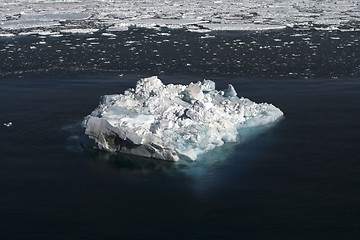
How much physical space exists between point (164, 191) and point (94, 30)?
2267 cm

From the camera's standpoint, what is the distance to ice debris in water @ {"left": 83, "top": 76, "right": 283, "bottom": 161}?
13742mm

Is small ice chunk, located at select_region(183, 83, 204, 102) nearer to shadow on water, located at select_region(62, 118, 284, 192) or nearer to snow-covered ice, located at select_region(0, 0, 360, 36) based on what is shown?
shadow on water, located at select_region(62, 118, 284, 192)

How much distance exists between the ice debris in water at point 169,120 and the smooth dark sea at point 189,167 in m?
0.41

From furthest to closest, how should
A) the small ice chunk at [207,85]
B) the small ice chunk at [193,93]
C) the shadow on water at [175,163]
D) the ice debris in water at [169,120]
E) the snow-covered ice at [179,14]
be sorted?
the snow-covered ice at [179,14] → the small ice chunk at [207,85] → the small ice chunk at [193,93] → the ice debris in water at [169,120] → the shadow on water at [175,163]

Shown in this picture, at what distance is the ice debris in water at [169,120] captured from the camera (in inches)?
541

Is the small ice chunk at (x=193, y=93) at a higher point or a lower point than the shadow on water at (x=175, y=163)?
higher

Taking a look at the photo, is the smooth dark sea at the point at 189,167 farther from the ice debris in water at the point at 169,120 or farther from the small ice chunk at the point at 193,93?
the small ice chunk at the point at 193,93

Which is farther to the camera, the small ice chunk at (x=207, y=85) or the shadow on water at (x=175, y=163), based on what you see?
the small ice chunk at (x=207, y=85)

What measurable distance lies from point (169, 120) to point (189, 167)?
178cm

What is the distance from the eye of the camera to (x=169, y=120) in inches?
568

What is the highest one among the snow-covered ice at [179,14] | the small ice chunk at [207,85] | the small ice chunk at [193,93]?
the small ice chunk at [193,93]

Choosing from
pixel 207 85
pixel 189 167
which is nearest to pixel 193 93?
pixel 207 85

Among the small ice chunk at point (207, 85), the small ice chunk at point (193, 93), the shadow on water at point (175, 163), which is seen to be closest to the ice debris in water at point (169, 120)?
the small ice chunk at point (193, 93)

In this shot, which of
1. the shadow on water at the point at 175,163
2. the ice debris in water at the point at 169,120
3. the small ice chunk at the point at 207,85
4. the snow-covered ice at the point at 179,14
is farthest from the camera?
the snow-covered ice at the point at 179,14
